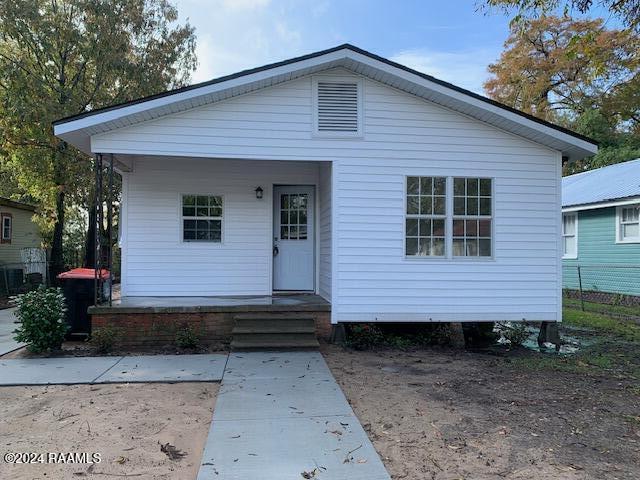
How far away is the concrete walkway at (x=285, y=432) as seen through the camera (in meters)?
3.60

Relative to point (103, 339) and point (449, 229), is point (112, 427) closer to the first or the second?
point (103, 339)

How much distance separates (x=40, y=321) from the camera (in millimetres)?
7145

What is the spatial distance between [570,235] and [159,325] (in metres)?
15.5

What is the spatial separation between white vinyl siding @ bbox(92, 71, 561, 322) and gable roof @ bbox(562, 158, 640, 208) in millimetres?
8002

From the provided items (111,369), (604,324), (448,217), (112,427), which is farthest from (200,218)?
(604,324)

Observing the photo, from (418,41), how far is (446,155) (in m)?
7.62

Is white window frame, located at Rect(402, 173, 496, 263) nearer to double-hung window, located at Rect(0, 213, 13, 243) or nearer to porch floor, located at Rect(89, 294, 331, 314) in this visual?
porch floor, located at Rect(89, 294, 331, 314)

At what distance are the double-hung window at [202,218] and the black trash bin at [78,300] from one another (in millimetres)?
2114

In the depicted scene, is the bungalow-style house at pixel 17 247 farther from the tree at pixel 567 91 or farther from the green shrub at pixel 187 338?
the tree at pixel 567 91

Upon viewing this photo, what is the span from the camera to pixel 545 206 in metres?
8.49

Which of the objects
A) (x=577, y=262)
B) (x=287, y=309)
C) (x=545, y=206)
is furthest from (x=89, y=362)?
(x=577, y=262)

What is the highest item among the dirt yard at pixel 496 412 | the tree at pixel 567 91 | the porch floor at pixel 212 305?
→ the tree at pixel 567 91

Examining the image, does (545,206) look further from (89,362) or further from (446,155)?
(89,362)

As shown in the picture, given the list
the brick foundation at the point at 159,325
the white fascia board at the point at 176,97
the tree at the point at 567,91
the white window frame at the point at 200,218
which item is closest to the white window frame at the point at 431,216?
the brick foundation at the point at 159,325
